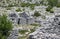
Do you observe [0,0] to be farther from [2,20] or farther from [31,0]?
[2,20]

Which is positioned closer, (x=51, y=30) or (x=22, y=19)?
(x=51, y=30)

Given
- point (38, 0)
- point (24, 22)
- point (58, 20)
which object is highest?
point (58, 20)

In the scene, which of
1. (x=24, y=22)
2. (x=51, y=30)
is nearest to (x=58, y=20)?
(x=51, y=30)

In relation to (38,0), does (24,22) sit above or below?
above

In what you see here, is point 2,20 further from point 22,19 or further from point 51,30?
point 22,19

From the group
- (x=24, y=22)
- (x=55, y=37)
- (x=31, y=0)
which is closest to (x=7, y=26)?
(x=55, y=37)

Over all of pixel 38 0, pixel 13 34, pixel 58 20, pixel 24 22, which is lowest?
pixel 38 0

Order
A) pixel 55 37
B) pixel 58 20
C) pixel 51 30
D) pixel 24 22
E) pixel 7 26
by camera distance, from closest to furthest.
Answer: pixel 55 37 → pixel 51 30 → pixel 58 20 → pixel 7 26 → pixel 24 22

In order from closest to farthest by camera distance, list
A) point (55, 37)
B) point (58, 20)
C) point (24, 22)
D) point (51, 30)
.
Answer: point (55, 37) < point (51, 30) < point (58, 20) < point (24, 22)

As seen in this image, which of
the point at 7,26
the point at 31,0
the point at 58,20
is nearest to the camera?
the point at 58,20

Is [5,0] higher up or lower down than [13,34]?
Answer: lower down
